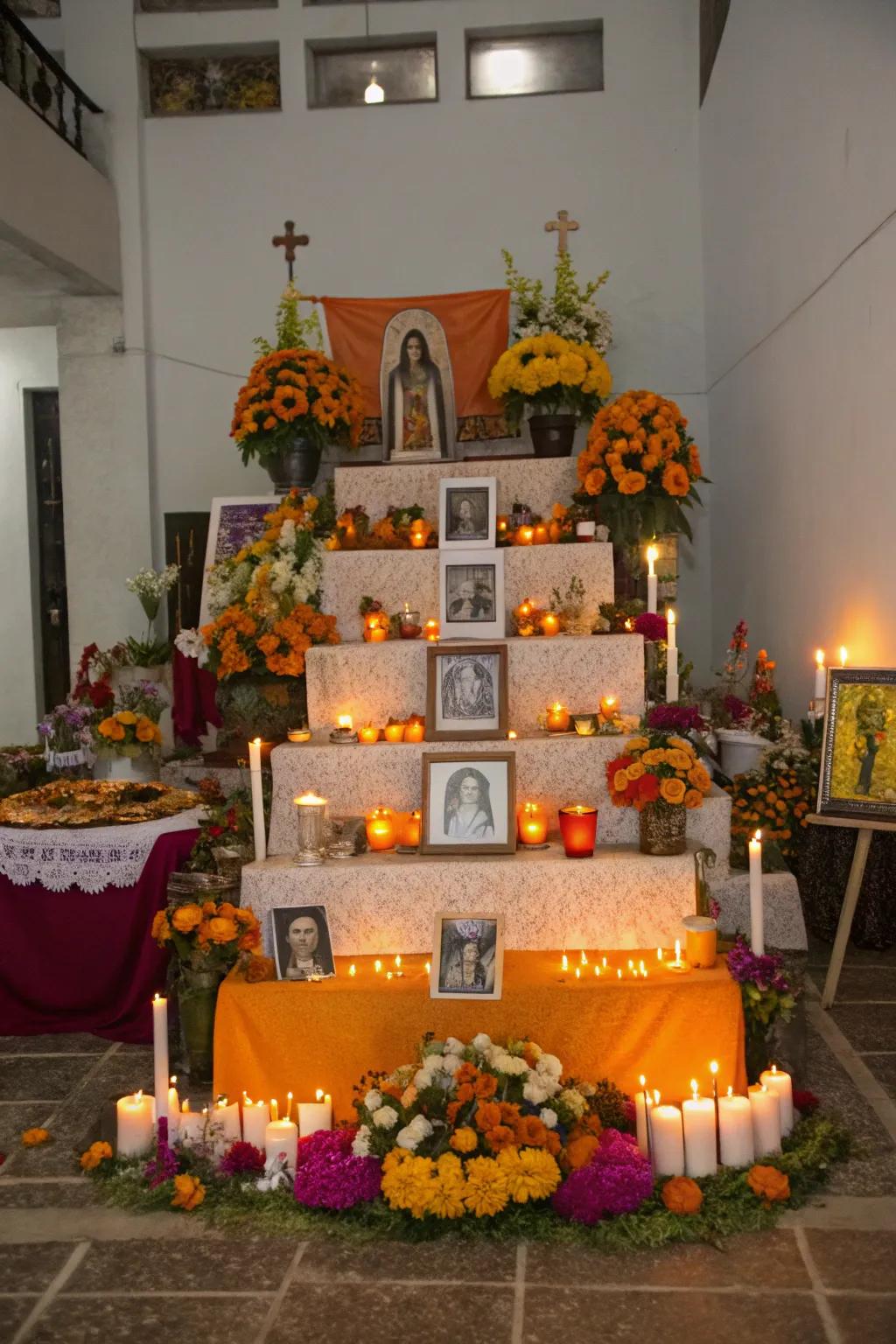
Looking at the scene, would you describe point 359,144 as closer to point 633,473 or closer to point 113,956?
point 633,473

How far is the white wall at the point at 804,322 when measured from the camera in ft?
17.5

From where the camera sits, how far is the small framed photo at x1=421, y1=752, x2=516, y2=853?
436cm

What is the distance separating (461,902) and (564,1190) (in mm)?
1132

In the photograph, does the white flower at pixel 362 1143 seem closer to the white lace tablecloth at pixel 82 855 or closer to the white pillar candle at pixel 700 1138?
the white pillar candle at pixel 700 1138

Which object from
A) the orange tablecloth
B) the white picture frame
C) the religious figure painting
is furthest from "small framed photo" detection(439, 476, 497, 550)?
the orange tablecloth

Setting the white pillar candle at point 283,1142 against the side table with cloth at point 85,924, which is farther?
the side table with cloth at point 85,924

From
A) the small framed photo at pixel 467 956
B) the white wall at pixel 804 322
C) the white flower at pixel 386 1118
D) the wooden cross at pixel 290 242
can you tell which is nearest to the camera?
the white flower at pixel 386 1118

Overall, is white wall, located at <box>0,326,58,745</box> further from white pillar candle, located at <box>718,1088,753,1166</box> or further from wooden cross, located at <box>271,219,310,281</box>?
white pillar candle, located at <box>718,1088,753,1166</box>

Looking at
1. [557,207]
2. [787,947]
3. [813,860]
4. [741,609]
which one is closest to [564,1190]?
[787,947]

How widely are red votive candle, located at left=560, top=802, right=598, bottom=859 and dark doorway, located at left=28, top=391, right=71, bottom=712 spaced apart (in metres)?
7.01

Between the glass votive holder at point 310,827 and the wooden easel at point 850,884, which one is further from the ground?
the glass votive holder at point 310,827

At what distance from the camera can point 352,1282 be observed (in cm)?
312

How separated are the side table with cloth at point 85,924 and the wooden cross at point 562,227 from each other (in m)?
5.66

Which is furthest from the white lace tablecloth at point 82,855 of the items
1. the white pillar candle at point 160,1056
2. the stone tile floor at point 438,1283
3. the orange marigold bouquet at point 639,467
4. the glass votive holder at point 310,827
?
the orange marigold bouquet at point 639,467
